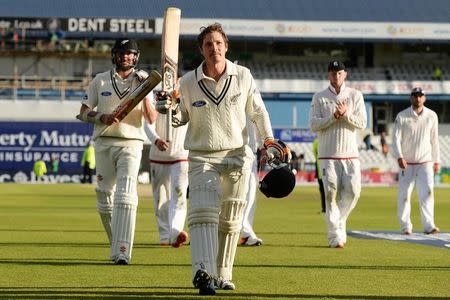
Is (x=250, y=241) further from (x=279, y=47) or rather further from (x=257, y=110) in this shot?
(x=279, y=47)

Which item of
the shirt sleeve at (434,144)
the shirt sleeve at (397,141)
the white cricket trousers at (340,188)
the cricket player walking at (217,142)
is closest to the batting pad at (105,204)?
the cricket player walking at (217,142)

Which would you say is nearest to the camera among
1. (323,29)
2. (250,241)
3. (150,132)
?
(150,132)

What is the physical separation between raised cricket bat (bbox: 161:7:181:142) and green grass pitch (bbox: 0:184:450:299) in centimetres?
142

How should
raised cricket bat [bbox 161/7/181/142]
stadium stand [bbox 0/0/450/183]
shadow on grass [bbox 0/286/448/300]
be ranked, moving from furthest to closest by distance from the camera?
stadium stand [bbox 0/0/450/183]
raised cricket bat [bbox 161/7/181/142]
shadow on grass [bbox 0/286/448/300]

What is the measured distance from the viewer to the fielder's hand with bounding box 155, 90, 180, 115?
30.6 ft

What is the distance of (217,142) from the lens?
30.9 ft

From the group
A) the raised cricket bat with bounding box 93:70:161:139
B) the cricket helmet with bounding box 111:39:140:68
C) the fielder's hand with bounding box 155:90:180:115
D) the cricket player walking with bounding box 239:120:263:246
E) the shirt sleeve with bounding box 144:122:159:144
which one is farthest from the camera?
the cricket player walking with bounding box 239:120:263:246

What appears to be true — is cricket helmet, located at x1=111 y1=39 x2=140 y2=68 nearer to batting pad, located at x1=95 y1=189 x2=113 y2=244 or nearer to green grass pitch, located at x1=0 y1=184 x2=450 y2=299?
batting pad, located at x1=95 y1=189 x2=113 y2=244

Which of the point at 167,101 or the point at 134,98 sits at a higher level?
the point at 134,98

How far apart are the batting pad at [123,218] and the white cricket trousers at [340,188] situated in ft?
12.4

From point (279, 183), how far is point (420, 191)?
31.7 ft

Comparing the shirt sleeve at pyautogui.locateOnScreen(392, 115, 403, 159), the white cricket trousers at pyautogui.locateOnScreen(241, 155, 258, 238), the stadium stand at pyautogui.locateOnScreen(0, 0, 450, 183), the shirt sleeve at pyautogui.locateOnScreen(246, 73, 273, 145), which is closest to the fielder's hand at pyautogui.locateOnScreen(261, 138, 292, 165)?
the shirt sleeve at pyautogui.locateOnScreen(246, 73, 273, 145)

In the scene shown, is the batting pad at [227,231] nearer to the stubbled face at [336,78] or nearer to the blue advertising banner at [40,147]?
the stubbled face at [336,78]

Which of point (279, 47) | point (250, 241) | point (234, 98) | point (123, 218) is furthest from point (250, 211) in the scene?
point (279, 47)
